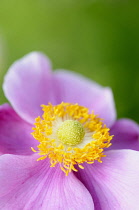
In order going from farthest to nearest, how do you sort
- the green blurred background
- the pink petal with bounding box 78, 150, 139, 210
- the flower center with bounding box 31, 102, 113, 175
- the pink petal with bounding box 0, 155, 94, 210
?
the green blurred background < the flower center with bounding box 31, 102, 113, 175 < the pink petal with bounding box 78, 150, 139, 210 < the pink petal with bounding box 0, 155, 94, 210

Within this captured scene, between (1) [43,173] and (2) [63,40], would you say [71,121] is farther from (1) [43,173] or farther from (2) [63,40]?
(2) [63,40]

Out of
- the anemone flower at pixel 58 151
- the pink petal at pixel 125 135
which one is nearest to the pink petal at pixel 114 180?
the anemone flower at pixel 58 151

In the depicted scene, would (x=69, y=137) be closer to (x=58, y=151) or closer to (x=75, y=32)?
A: (x=58, y=151)

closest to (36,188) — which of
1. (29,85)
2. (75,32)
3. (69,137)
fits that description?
(69,137)

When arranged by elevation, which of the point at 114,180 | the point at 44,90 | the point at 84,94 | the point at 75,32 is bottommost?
the point at 114,180

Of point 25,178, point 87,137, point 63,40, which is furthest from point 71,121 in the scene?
point 63,40

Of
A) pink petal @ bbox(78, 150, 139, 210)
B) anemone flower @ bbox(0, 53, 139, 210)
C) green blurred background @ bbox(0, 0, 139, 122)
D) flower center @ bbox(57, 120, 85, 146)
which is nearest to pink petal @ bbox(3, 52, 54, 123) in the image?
anemone flower @ bbox(0, 53, 139, 210)

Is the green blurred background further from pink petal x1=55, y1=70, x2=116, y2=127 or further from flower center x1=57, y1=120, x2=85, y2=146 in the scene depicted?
flower center x1=57, y1=120, x2=85, y2=146

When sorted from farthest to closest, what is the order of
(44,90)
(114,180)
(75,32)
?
(75,32), (44,90), (114,180)
